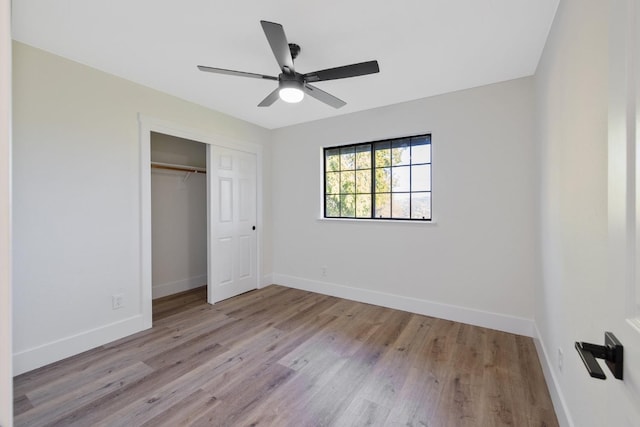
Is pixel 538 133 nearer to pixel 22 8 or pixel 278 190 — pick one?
pixel 278 190

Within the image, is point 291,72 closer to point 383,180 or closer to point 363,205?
point 383,180

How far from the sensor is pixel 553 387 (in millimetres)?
1729

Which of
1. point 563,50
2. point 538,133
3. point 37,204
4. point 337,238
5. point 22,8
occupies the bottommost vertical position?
point 337,238

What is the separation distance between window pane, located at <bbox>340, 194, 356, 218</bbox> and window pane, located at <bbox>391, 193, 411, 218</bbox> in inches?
21.5

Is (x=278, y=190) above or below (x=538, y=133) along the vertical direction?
below


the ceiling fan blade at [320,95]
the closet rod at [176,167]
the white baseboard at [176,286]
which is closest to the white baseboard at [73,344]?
the white baseboard at [176,286]

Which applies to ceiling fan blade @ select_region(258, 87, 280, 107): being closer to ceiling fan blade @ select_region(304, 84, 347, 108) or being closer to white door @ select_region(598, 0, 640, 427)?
ceiling fan blade @ select_region(304, 84, 347, 108)

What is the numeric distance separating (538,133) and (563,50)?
937mm

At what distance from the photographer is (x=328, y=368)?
2.14m

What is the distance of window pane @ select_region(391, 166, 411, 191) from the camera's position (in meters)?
3.29

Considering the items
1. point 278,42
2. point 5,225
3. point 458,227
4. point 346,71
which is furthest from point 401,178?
point 5,225

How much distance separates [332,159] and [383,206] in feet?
3.34

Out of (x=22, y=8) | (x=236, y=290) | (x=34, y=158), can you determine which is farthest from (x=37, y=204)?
(x=236, y=290)

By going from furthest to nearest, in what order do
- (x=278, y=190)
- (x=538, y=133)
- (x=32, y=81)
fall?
(x=278, y=190) → (x=538, y=133) → (x=32, y=81)
